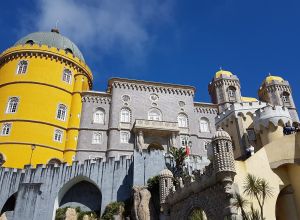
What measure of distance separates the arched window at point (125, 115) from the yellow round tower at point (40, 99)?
217 inches

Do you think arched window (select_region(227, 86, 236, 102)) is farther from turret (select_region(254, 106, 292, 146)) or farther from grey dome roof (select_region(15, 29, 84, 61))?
grey dome roof (select_region(15, 29, 84, 61))

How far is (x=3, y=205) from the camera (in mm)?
27781

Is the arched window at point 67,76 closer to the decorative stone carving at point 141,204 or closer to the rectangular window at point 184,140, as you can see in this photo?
the rectangular window at point 184,140

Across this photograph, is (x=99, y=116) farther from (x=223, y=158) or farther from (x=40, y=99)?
(x=223, y=158)

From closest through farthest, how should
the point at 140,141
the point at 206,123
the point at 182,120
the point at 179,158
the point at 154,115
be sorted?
1. the point at 179,158
2. the point at 140,141
3. the point at 154,115
4. the point at 182,120
5. the point at 206,123

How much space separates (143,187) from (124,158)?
180 inches

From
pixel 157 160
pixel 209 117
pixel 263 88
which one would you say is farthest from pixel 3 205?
pixel 263 88

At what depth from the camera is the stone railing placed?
128ft

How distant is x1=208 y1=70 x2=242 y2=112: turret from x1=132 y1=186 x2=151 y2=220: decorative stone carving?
23549mm

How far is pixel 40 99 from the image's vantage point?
129 ft

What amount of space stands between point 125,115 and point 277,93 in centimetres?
2356

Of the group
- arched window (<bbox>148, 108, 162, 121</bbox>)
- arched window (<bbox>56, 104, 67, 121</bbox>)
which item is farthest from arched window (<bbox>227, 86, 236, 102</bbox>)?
arched window (<bbox>56, 104, 67, 121</bbox>)

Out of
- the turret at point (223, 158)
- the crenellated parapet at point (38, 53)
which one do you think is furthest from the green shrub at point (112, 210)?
the crenellated parapet at point (38, 53)

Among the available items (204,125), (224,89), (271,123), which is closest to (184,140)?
(204,125)
